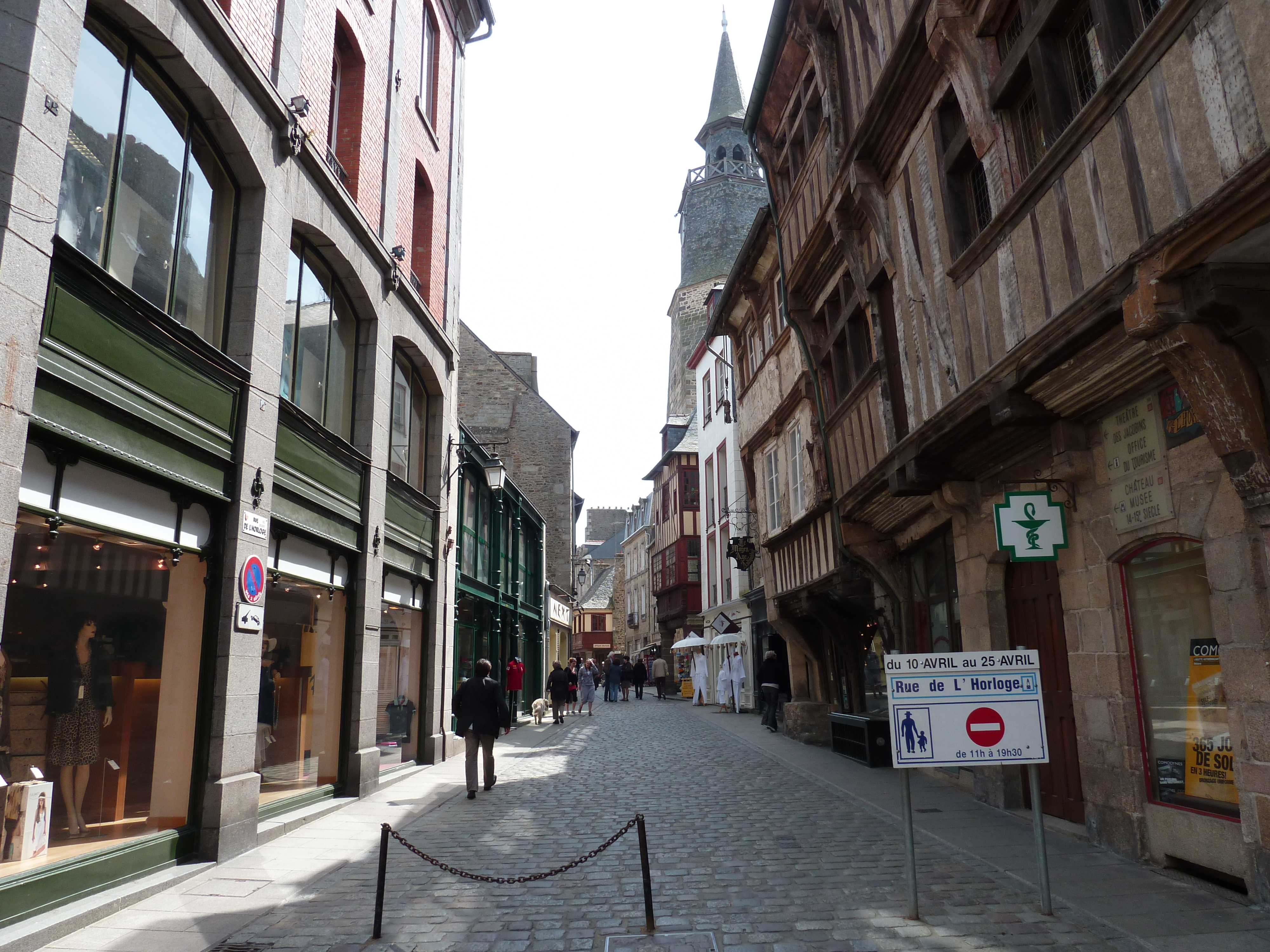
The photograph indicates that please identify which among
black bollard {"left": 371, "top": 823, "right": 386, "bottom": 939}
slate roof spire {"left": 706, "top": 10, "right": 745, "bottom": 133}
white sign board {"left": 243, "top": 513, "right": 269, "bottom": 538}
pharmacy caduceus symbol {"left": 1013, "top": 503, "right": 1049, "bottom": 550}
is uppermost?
slate roof spire {"left": 706, "top": 10, "right": 745, "bottom": 133}

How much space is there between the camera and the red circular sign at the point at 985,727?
17.1 ft

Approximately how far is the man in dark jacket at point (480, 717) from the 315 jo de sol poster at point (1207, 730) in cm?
678

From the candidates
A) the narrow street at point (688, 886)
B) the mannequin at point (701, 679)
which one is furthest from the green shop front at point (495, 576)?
the narrow street at point (688, 886)

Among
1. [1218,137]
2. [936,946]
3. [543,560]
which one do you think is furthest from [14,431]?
[543,560]

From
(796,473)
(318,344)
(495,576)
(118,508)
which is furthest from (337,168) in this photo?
(495,576)

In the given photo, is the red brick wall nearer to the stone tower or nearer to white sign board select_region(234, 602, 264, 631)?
white sign board select_region(234, 602, 264, 631)

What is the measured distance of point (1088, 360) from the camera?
5.81m

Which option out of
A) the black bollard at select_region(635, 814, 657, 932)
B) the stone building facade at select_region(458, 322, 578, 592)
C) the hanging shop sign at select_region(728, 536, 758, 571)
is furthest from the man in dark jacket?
the stone building facade at select_region(458, 322, 578, 592)

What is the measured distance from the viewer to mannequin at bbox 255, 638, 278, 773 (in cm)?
793

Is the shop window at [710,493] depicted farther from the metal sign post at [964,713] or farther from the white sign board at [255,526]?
the metal sign post at [964,713]

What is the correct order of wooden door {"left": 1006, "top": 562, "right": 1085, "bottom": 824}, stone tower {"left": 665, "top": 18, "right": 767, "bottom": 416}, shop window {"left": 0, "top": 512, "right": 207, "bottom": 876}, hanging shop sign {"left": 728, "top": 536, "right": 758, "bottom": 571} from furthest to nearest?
stone tower {"left": 665, "top": 18, "right": 767, "bottom": 416}, hanging shop sign {"left": 728, "top": 536, "right": 758, "bottom": 571}, wooden door {"left": 1006, "top": 562, "right": 1085, "bottom": 824}, shop window {"left": 0, "top": 512, "right": 207, "bottom": 876}

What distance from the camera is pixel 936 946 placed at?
4.55m

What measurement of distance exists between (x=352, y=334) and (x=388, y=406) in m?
1.09

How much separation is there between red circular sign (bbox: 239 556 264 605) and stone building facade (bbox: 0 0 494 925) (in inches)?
0.9
